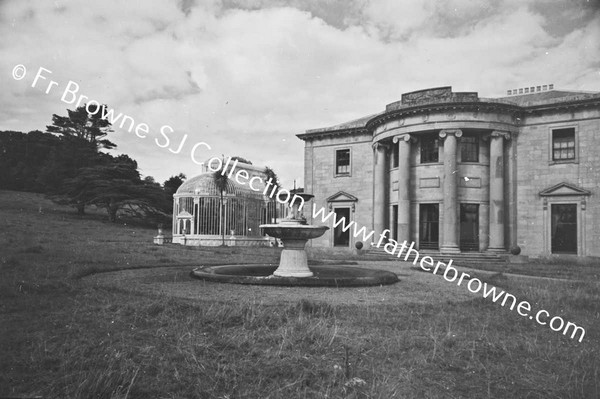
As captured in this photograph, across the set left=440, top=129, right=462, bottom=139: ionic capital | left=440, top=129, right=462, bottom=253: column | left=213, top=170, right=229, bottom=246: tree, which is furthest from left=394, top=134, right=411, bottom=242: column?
left=213, top=170, right=229, bottom=246: tree

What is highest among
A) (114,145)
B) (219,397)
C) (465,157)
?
(465,157)

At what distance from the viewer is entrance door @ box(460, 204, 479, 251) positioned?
23141 millimetres

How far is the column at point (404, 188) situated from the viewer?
23328mm

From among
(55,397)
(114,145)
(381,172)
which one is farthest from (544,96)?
(55,397)

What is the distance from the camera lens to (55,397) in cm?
309

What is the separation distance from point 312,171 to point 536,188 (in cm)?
1381

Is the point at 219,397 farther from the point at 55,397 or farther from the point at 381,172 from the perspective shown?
the point at 381,172

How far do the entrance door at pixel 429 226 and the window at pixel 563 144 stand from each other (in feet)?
22.2

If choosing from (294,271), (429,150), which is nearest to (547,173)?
(429,150)

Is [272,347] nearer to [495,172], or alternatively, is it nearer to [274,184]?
[495,172]

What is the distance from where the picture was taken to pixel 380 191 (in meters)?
25.8

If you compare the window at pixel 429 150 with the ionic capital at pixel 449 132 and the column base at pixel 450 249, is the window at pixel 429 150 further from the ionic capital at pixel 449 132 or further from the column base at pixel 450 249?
the column base at pixel 450 249

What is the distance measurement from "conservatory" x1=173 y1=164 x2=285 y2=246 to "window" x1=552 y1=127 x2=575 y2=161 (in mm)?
17512

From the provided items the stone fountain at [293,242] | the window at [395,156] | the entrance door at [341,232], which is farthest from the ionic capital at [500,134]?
the stone fountain at [293,242]
